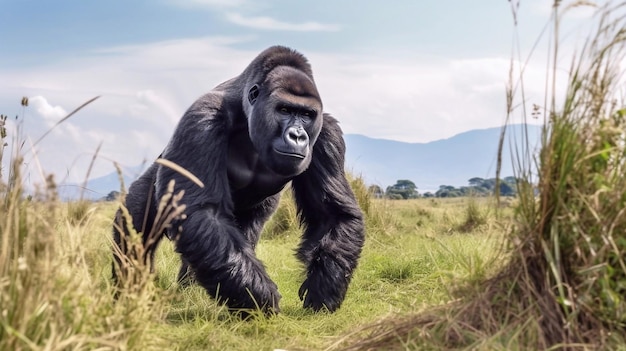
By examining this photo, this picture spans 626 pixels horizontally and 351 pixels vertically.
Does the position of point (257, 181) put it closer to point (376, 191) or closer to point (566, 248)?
point (566, 248)

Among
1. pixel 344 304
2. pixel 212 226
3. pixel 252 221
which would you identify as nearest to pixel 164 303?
pixel 212 226

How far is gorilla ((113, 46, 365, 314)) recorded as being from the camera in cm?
460

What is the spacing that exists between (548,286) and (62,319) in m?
1.91

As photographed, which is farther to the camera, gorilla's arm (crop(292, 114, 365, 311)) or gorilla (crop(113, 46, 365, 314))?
gorilla's arm (crop(292, 114, 365, 311))

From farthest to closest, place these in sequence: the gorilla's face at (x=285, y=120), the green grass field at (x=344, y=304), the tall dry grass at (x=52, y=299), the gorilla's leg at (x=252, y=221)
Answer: the gorilla's leg at (x=252, y=221) → the gorilla's face at (x=285, y=120) → the green grass field at (x=344, y=304) → the tall dry grass at (x=52, y=299)

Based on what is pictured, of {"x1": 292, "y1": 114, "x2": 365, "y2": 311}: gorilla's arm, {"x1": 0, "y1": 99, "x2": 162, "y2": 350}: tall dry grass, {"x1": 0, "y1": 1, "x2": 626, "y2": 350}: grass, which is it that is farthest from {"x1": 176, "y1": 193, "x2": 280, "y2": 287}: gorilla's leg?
{"x1": 0, "y1": 99, "x2": 162, "y2": 350}: tall dry grass

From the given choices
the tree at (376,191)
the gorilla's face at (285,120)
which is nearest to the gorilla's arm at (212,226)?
the gorilla's face at (285,120)

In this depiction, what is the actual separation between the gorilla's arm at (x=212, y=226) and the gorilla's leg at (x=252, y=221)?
107cm

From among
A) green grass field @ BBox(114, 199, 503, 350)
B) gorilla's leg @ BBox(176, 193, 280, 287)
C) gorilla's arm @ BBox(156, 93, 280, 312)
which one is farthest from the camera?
gorilla's leg @ BBox(176, 193, 280, 287)

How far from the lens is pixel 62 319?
2.77 meters

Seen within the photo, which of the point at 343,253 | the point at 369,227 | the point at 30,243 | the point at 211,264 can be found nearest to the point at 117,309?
the point at 30,243

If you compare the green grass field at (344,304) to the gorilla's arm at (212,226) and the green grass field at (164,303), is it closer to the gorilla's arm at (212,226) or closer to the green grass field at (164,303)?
the green grass field at (164,303)

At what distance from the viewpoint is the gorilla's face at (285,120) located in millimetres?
4734

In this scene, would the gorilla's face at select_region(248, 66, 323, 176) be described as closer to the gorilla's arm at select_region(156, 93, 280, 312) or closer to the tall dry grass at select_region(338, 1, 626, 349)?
the gorilla's arm at select_region(156, 93, 280, 312)
